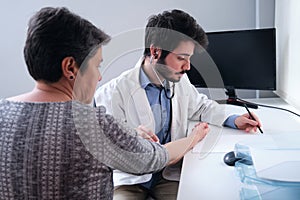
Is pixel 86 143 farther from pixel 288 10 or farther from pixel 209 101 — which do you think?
pixel 288 10

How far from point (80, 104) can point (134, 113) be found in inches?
22.2

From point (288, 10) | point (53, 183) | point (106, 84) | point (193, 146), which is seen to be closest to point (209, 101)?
point (193, 146)

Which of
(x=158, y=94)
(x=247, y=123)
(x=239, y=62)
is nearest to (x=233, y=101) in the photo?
(x=239, y=62)

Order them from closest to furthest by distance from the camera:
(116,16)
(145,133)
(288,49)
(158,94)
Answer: (145,133) < (158,94) < (288,49) < (116,16)

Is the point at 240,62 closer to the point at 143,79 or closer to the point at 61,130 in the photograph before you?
the point at 143,79

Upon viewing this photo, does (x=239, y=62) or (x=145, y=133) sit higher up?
(x=239, y=62)

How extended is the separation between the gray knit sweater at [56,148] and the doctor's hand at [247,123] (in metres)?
0.78

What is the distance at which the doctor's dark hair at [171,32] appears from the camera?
1.32 m

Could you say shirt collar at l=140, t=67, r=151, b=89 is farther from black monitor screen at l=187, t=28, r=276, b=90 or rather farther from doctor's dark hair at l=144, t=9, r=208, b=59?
black monitor screen at l=187, t=28, r=276, b=90

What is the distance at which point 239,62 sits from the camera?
1.93 metres

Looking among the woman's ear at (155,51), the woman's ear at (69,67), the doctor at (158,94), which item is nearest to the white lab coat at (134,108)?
the doctor at (158,94)

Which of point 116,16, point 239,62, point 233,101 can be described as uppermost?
point 116,16

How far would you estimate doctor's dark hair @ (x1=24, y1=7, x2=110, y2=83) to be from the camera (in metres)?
0.80

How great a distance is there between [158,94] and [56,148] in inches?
29.8
